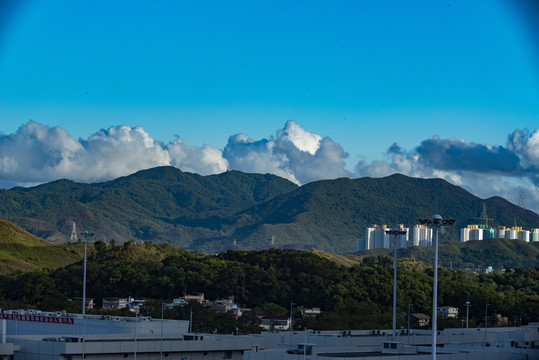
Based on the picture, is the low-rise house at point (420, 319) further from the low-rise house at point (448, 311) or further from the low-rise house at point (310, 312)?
the low-rise house at point (310, 312)

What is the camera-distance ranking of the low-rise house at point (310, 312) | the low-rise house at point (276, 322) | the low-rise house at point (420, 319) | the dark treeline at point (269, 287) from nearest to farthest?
the low-rise house at point (276, 322) → the low-rise house at point (310, 312) → the low-rise house at point (420, 319) → the dark treeline at point (269, 287)

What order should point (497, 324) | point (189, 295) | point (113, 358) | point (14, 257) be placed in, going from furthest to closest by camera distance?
point (14, 257) < point (189, 295) < point (497, 324) < point (113, 358)

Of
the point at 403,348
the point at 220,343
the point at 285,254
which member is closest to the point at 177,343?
the point at 220,343

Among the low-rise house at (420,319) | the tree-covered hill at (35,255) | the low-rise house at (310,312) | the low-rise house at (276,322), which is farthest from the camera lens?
the tree-covered hill at (35,255)

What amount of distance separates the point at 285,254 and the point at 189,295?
23560 mm

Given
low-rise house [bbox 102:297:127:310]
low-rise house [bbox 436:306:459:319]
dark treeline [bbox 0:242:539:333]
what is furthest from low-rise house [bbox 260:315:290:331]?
low-rise house [bbox 436:306:459:319]

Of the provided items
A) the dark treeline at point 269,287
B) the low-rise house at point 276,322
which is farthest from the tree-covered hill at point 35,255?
the low-rise house at point 276,322

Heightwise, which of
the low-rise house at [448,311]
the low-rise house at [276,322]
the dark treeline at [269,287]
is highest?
the dark treeline at [269,287]

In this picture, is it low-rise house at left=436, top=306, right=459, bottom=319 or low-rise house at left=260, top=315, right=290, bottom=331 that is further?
low-rise house at left=436, top=306, right=459, bottom=319

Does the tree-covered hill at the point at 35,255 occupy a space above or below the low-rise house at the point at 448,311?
above

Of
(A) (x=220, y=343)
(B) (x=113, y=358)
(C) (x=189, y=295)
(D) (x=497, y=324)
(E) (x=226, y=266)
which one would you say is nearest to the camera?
(B) (x=113, y=358)

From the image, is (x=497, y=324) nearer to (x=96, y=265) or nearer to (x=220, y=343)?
(x=96, y=265)

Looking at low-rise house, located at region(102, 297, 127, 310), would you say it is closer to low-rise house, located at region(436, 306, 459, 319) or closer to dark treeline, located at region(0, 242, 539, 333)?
dark treeline, located at region(0, 242, 539, 333)

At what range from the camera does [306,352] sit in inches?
1683
